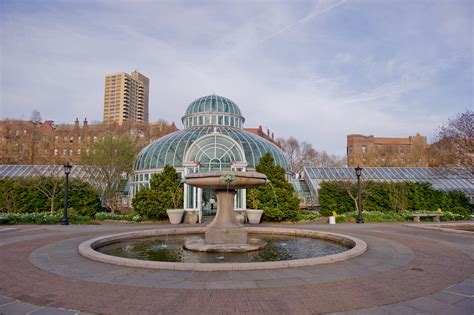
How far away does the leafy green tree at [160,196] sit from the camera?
2203 centimetres

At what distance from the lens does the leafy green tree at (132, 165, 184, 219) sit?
2203 cm

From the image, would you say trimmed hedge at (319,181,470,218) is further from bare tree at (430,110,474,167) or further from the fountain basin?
the fountain basin

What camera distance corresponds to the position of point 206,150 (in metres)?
23.7

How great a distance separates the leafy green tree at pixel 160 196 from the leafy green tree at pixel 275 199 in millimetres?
5363

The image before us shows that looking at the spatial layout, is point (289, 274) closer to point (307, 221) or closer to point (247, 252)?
point (247, 252)

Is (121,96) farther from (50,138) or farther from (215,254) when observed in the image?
(215,254)

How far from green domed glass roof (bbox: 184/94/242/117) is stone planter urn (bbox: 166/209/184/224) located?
46.3 feet

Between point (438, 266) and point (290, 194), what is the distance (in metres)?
14.9

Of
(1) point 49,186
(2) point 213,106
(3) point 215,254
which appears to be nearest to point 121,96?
(2) point 213,106

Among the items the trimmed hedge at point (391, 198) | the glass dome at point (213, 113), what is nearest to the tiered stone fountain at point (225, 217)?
the trimmed hedge at point (391, 198)

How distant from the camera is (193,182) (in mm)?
11453

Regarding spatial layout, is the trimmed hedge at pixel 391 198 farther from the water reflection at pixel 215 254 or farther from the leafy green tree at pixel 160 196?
the water reflection at pixel 215 254

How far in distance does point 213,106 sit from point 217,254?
951 inches

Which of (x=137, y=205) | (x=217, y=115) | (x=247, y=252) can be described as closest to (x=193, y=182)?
(x=247, y=252)
